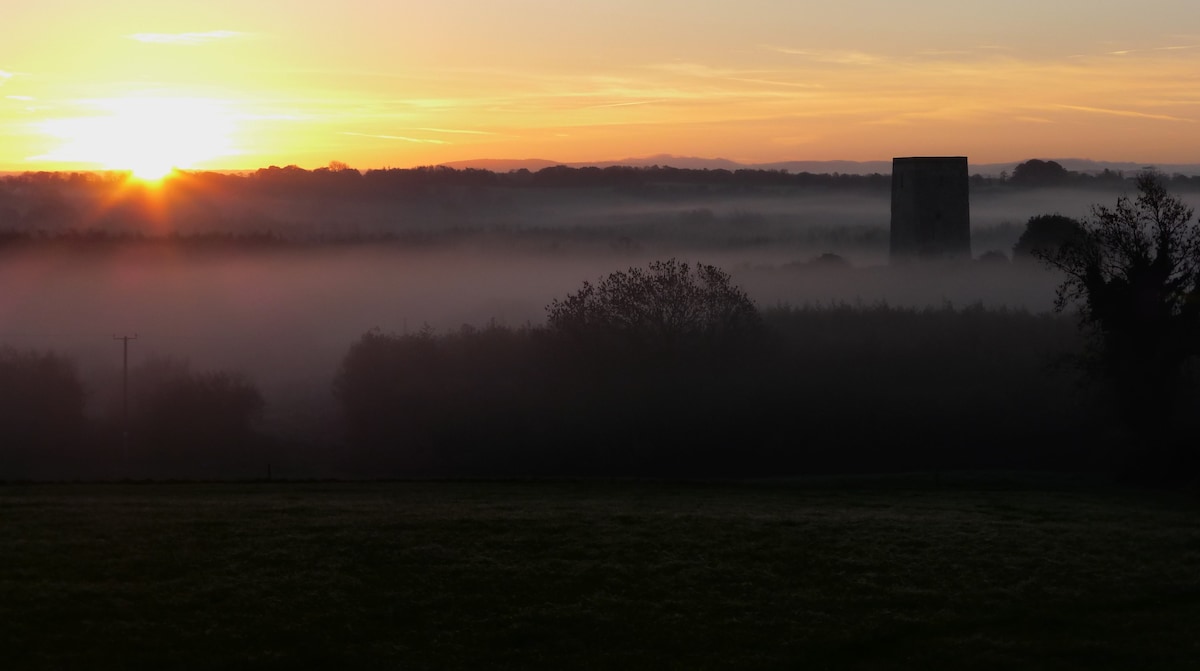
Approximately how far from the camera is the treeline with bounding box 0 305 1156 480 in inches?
2301

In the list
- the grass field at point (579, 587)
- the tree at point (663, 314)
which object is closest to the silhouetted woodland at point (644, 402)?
the tree at point (663, 314)

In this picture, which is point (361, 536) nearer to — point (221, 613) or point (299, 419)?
point (221, 613)

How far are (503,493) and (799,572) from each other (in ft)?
41.0

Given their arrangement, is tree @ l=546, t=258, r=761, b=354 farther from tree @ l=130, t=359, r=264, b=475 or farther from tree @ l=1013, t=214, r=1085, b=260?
tree @ l=1013, t=214, r=1085, b=260

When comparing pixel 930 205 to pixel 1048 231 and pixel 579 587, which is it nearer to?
pixel 1048 231

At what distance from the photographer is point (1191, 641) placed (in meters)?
16.7

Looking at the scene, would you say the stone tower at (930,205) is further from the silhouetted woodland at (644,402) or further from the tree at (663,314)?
the tree at (663,314)

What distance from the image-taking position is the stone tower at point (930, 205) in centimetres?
7781

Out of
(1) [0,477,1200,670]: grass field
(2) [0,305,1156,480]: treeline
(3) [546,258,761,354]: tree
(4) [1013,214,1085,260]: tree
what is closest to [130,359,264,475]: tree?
(2) [0,305,1156,480]: treeline

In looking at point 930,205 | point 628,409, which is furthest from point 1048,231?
point 628,409

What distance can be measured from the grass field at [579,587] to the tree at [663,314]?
38.6m

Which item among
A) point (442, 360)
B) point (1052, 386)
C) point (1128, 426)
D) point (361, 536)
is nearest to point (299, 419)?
point (442, 360)

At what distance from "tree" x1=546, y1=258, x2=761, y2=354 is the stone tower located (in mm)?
15658

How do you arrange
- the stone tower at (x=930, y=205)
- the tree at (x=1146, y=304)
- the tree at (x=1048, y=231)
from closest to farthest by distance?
the tree at (x=1146, y=304)
the stone tower at (x=930, y=205)
the tree at (x=1048, y=231)
